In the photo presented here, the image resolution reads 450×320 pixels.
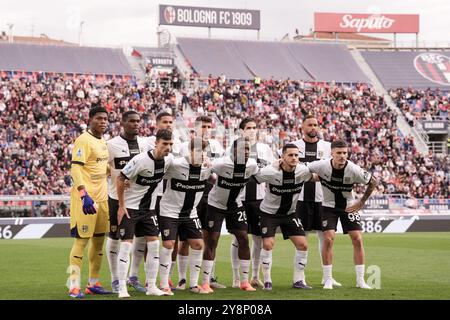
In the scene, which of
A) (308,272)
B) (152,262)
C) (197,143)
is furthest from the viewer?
(308,272)

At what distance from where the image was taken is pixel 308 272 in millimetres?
15828

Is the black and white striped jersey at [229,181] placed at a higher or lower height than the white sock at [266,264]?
higher

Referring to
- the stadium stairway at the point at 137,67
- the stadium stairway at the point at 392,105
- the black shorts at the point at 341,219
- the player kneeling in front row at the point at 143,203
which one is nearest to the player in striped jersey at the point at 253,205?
the black shorts at the point at 341,219

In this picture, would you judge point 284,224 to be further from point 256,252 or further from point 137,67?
point 137,67

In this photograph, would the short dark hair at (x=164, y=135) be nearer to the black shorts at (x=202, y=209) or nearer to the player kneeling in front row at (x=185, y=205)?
the player kneeling in front row at (x=185, y=205)

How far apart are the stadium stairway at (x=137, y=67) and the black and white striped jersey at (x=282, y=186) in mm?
39038

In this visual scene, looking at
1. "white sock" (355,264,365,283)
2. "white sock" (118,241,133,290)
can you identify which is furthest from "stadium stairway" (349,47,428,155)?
"white sock" (118,241,133,290)

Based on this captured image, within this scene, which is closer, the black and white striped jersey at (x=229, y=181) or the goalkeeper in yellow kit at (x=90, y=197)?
the goalkeeper in yellow kit at (x=90, y=197)

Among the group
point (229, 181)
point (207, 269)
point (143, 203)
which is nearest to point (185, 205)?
point (143, 203)

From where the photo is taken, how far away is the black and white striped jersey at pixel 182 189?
12.2m

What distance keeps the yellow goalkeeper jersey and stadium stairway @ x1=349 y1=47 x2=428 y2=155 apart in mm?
40185

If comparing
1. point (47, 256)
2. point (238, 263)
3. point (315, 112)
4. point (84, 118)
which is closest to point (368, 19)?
point (315, 112)

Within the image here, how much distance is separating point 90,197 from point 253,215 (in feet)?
9.61

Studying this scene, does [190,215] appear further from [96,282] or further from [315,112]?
[315,112]
